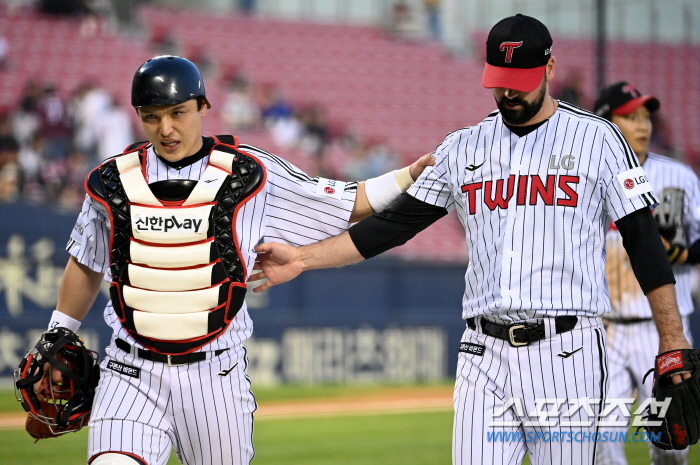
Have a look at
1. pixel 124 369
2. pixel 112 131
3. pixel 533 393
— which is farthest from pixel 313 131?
pixel 533 393

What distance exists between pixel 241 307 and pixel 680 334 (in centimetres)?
182

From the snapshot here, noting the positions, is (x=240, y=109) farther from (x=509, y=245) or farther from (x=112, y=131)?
(x=509, y=245)

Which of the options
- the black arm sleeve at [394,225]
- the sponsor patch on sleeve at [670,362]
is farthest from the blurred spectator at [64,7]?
the sponsor patch on sleeve at [670,362]

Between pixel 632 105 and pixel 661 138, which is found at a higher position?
pixel 661 138

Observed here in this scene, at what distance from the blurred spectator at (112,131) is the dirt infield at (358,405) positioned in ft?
15.1

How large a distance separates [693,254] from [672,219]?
0.85 feet

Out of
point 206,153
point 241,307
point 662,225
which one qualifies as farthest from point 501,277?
point 662,225

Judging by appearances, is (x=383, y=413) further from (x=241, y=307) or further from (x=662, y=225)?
(x=241, y=307)

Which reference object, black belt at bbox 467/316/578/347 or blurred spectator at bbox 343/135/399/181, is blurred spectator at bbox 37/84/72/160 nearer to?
blurred spectator at bbox 343/135/399/181

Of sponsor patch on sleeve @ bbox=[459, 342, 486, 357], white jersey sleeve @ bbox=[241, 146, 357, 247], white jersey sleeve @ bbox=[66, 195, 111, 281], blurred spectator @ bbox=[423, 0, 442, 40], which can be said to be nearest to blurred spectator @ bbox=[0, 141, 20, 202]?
white jersey sleeve @ bbox=[66, 195, 111, 281]

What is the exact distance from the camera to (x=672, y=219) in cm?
535

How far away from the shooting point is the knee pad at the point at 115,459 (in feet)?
10.9

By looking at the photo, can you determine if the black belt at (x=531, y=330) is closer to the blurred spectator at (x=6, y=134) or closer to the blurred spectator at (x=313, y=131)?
the blurred spectator at (x=6, y=134)

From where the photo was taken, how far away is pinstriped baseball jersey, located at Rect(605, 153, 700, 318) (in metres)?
5.44
